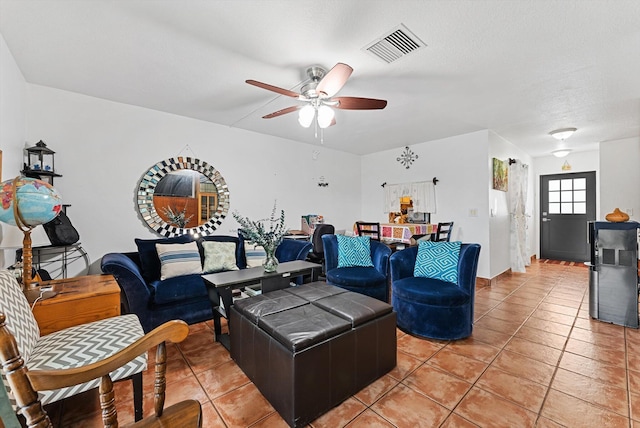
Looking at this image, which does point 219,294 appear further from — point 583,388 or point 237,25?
point 583,388

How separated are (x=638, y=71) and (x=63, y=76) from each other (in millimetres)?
5344

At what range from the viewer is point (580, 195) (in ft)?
19.1

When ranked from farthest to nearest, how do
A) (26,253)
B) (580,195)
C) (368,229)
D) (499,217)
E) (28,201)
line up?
(580,195) < (499,217) < (368,229) < (26,253) < (28,201)

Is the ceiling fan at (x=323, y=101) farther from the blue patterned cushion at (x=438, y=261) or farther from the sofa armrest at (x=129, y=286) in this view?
the sofa armrest at (x=129, y=286)

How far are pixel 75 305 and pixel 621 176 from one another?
7.43 meters

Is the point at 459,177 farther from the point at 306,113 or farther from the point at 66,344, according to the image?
the point at 66,344

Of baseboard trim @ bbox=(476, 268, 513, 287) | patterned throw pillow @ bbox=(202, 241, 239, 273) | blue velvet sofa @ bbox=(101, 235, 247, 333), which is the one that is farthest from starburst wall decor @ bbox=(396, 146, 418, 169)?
blue velvet sofa @ bbox=(101, 235, 247, 333)

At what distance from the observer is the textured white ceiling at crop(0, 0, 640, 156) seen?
1751 millimetres

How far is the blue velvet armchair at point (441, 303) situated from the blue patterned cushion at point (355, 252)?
70cm

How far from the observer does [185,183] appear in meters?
3.71

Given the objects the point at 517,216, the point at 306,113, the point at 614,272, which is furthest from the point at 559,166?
the point at 306,113

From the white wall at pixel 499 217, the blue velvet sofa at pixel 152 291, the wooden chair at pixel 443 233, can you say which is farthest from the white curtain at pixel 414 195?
the blue velvet sofa at pixel 152 291

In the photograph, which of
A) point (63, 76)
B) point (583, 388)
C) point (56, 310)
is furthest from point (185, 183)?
point (583, 388)

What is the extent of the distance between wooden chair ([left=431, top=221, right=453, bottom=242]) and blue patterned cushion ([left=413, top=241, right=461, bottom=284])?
4.45ft
